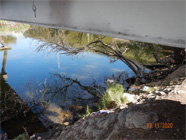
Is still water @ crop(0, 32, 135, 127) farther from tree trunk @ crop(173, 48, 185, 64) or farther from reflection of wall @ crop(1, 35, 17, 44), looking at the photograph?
reflection of wall @ crop(1, 35, 17, 44)

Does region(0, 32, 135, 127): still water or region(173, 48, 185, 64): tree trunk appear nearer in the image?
region(0, 32, 135, 127): still water

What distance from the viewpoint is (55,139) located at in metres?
5.07

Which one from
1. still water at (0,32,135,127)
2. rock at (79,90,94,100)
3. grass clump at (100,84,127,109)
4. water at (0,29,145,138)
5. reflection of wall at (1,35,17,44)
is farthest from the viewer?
reflection of wall at (1,35,17,44)

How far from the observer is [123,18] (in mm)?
1771

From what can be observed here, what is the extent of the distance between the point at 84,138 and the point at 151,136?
5.56ft

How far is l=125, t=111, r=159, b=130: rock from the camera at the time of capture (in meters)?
3.34

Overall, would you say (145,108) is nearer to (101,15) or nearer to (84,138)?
(84,138)

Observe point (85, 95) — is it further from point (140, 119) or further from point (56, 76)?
point (140, 119)

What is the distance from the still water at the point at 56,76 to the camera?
7859 millimetres

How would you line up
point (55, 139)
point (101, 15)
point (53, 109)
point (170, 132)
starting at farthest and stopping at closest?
point (53, 109)
point (55, 139)
point (170, 132)
point (101, 15)

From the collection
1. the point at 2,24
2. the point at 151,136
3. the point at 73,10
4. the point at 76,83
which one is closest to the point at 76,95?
the point at 76,83

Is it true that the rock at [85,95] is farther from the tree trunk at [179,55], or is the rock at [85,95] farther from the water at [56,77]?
the tree trunk at [179,55]

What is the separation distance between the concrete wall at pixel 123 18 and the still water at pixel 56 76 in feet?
→ 15.4

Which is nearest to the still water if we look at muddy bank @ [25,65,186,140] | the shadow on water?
the shadow on water
